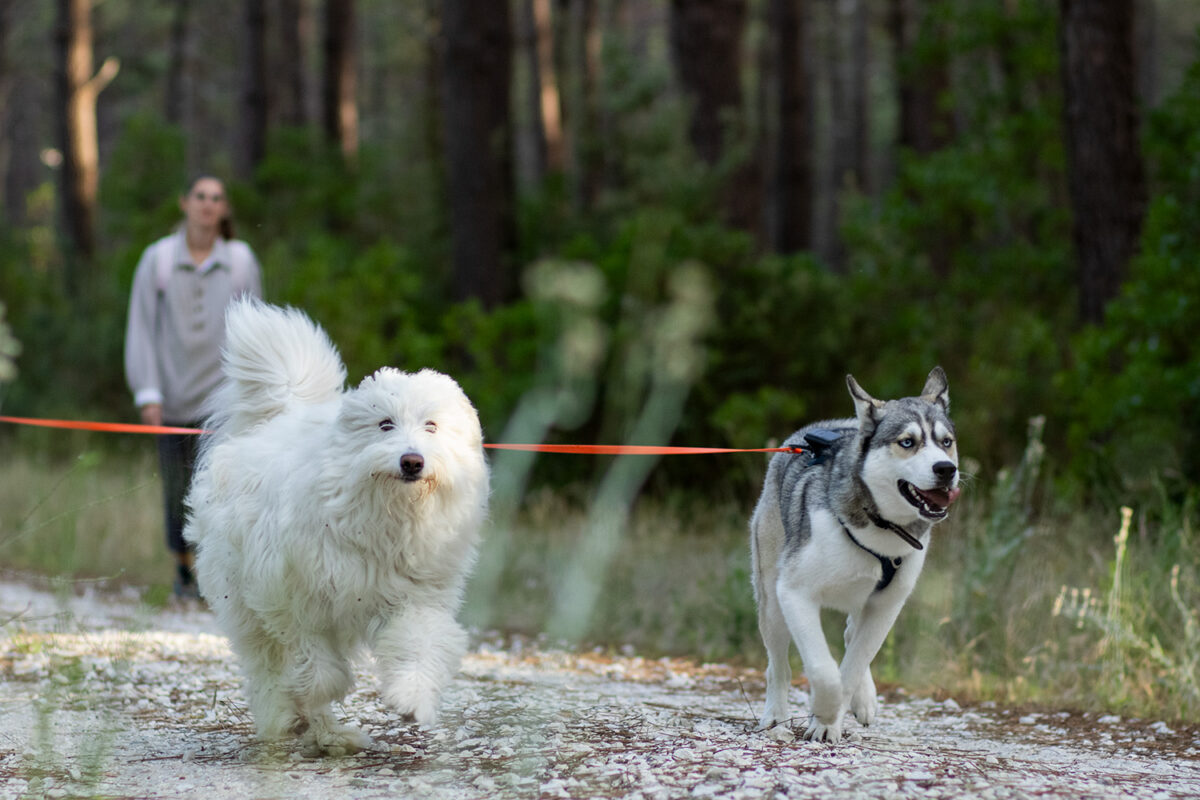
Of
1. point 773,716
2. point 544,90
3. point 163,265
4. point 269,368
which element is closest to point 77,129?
point 544,90

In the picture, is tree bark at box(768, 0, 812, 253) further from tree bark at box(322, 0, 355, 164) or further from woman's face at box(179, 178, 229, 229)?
woman's face at box(179, 178, 229, 229)

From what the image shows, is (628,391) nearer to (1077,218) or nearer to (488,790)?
(1077,218)

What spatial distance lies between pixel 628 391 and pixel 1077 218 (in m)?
4.16

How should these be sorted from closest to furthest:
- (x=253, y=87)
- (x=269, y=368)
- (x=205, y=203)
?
(x=269, y=368) < (x=205, y=203) < (x=253, y=87)

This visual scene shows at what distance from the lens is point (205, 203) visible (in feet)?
27.6

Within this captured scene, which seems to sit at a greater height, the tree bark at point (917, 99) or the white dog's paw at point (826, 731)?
the tree bark at point (917, 99)

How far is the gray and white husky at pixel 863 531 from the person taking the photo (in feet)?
16.8

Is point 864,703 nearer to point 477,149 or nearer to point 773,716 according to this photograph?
point 773,716

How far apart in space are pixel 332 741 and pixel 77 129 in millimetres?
18939

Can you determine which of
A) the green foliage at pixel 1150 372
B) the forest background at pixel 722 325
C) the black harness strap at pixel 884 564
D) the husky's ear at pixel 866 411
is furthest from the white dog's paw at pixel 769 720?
the green foliage at pixel 1150 372

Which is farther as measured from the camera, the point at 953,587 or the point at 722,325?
the point at 722,325

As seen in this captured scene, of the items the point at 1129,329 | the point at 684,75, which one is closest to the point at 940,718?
the point at 1129,329

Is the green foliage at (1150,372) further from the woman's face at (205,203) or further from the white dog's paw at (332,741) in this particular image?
the woman's face at (205,203)

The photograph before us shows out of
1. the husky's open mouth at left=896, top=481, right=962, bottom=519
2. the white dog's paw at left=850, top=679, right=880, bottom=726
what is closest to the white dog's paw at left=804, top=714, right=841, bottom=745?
the white dog's paw at left=850, top=679, right=880, bottom=726
